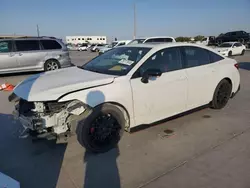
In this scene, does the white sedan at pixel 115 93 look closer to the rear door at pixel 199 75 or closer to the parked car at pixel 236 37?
the rear door at pixel 199 75

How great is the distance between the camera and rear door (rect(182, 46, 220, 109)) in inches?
169

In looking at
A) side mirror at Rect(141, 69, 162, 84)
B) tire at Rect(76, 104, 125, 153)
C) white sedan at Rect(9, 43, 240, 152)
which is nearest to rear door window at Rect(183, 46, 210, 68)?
white sedan at Rect(9, 43, 240, 152)

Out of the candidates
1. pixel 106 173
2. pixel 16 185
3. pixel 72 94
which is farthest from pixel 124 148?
pixel 16 185

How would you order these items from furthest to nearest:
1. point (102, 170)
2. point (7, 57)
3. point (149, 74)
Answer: point (7, 57)
point (149, 74)
point (102, 170)

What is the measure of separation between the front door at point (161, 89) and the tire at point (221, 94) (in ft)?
3.65

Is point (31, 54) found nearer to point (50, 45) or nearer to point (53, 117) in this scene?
point (50, 45)

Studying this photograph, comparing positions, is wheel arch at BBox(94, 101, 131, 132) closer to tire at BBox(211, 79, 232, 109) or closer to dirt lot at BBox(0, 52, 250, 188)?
dirt lot at BBox(0, 52, 250, 188)

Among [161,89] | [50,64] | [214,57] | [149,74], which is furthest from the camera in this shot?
[50,64]

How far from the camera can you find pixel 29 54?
1050 centimetres

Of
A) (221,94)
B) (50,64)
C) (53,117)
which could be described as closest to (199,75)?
(221,94)

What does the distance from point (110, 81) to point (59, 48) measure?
887 cm

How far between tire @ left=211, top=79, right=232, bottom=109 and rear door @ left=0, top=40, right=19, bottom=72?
8.96 metres

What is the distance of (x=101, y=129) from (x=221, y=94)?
312 centimetres


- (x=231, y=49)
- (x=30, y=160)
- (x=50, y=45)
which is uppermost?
(x=50, y=45)
